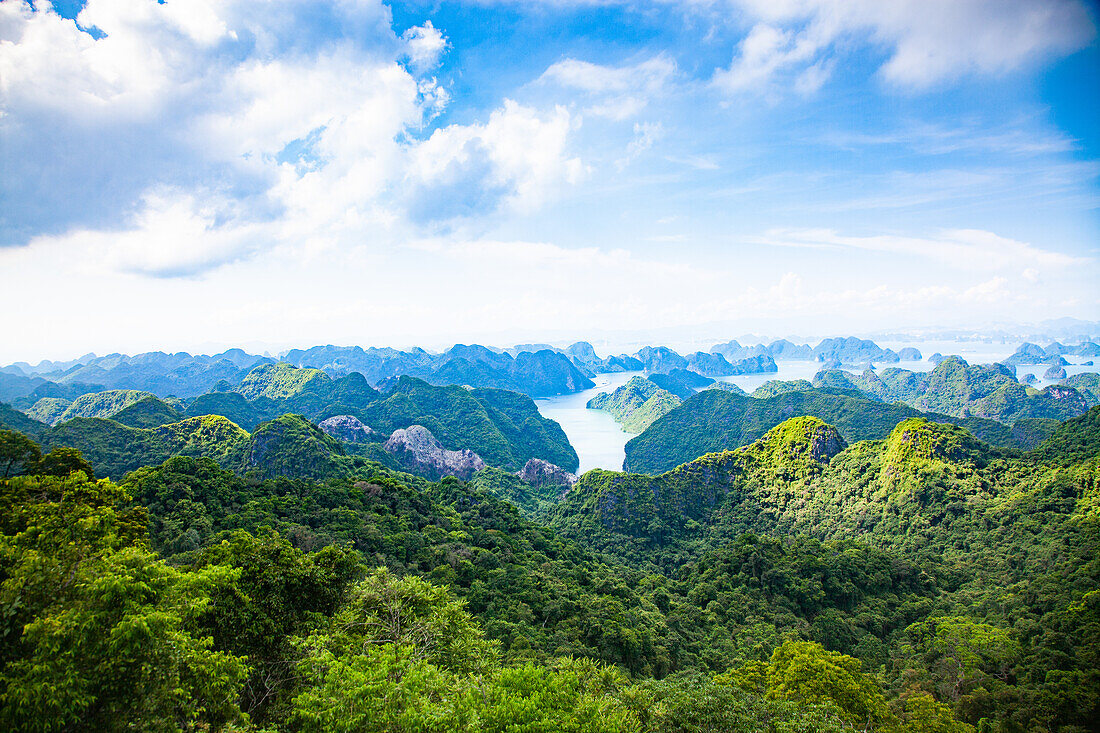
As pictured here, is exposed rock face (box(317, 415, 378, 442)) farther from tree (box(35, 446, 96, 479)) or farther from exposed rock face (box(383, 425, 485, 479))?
tree (box(35, 446, 96, 479))

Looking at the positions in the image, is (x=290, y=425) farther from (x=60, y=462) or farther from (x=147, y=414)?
(x=147, y=414)

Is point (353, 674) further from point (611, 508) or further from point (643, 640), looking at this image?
point (611, 508)

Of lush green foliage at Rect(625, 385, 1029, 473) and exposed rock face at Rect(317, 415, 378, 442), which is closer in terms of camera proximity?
exposed rock face at Rect(317, 415, 378, 442)

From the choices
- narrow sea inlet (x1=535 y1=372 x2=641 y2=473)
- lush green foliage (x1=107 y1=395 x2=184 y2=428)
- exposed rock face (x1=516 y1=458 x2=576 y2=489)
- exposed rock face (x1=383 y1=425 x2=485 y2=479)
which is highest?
lush green foliage (x1=107 y1=395 x2=184 y2=428)

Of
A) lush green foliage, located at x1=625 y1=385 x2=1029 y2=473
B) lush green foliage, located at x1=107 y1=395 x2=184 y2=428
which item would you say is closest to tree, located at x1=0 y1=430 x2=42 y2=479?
lush green foliage, located at x1=107 y1=395 x2=184 y2=428

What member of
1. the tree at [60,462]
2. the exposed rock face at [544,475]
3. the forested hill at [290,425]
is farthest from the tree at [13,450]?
the exposed rock face at [544,475]

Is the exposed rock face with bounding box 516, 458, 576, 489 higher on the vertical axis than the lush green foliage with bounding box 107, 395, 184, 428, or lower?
lower
